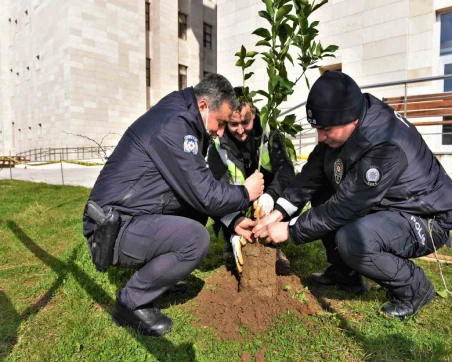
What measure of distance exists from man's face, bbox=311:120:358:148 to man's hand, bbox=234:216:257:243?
742mm

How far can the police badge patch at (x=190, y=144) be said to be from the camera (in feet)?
6.82

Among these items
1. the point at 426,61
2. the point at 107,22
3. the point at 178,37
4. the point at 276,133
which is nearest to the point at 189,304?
the point at 276,133

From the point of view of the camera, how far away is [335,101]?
1.96m

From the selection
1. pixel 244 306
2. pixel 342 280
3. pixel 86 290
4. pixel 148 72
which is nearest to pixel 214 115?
pixel 244 306

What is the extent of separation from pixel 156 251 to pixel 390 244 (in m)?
1.40

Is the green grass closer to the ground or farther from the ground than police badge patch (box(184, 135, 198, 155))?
closer to the ground

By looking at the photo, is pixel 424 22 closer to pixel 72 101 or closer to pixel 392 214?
pixel 392 214

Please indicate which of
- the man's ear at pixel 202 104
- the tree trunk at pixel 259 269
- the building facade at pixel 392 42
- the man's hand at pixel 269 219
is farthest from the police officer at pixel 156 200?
the building facade at pixel 392 42

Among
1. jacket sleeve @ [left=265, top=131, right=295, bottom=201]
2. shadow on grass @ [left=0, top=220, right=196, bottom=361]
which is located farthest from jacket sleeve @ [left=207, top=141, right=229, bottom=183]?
shadow on grass @ [left=0, top=220, right=196, bottom=361]

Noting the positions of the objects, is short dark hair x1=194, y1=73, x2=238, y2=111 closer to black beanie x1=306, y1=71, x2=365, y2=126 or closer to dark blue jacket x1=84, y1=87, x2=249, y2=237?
dark blue jacket x1=84, y1=87, x2=249, y2=237

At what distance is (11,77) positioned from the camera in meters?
28.7

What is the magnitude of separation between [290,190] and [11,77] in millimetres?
33006

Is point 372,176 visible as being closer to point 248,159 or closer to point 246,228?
point 246,228

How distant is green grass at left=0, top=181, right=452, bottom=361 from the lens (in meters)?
1.90
